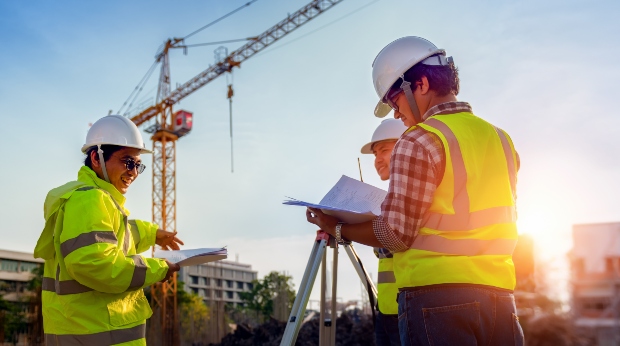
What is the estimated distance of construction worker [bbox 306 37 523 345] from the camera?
1.95m

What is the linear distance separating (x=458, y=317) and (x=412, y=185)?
479 millimetres

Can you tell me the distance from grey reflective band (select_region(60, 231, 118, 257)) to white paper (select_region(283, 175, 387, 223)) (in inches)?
39.9

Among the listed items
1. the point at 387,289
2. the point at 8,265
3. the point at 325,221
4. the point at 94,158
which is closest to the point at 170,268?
the point at 94,158

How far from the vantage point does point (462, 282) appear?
1.95 meters

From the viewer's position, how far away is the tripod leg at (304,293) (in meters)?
3.61

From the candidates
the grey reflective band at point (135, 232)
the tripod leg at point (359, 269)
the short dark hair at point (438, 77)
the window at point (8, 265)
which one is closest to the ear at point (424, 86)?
the short dark hair at point (438, 77)

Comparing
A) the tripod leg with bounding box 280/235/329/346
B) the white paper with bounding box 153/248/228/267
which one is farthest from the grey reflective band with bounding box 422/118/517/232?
the tripod leg with bounding box 280/235/329/346

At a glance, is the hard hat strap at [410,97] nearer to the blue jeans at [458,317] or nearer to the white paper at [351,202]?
the white paper at [351,202]

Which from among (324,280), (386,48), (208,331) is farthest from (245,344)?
(386,48)

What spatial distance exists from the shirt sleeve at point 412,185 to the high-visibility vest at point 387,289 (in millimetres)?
1515

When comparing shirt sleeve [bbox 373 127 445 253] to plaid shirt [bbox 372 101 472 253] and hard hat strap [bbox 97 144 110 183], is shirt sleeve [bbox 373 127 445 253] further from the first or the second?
hard hat strap [bbox 97 144 110 183]

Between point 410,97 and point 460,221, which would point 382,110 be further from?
point 460,221

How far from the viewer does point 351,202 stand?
8.43 ft

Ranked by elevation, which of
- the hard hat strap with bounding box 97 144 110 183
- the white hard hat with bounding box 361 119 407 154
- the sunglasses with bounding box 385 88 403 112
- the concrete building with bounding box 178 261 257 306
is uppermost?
the white hard hat with bounding box 361 119 407 154
